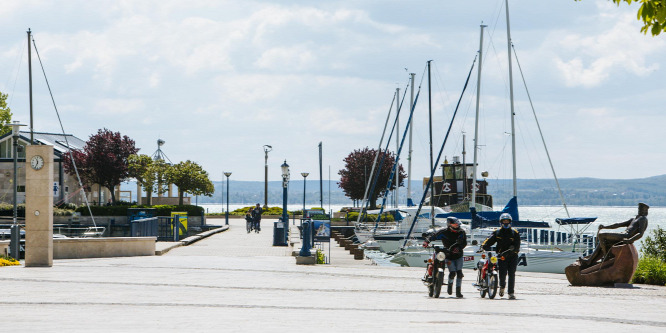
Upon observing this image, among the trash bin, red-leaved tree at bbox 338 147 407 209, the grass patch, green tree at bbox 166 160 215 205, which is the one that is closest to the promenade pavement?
the grass patch

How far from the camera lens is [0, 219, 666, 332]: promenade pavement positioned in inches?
398

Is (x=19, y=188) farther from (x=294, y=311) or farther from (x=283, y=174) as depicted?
(x=294, y=311)

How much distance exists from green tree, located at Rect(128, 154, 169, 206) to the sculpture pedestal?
49650 mm

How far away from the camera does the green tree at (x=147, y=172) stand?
63.8 meters

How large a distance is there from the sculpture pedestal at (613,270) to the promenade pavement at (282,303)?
428 millimetres

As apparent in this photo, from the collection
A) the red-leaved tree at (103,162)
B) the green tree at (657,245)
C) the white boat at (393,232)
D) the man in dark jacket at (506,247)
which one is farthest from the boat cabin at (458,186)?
A: the man in dark jacket at (506,247)

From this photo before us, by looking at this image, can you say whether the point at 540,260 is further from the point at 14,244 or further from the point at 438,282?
the point at 14,244

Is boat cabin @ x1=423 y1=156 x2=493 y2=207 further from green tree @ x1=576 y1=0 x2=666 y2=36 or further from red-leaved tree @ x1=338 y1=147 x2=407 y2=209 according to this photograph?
green tree @ x1=576 y1=0 x2=666 y2=36

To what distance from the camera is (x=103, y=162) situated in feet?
205

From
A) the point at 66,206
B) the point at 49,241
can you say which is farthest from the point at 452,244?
the point at 66,206

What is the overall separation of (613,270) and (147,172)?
50412 mm

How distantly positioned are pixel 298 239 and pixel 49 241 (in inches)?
696

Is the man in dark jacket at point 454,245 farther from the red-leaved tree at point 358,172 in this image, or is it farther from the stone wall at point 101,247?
the red-leaved tree at point 358,172

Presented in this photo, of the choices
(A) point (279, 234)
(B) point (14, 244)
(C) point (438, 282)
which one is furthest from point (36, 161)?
(A) point (279, 234)
